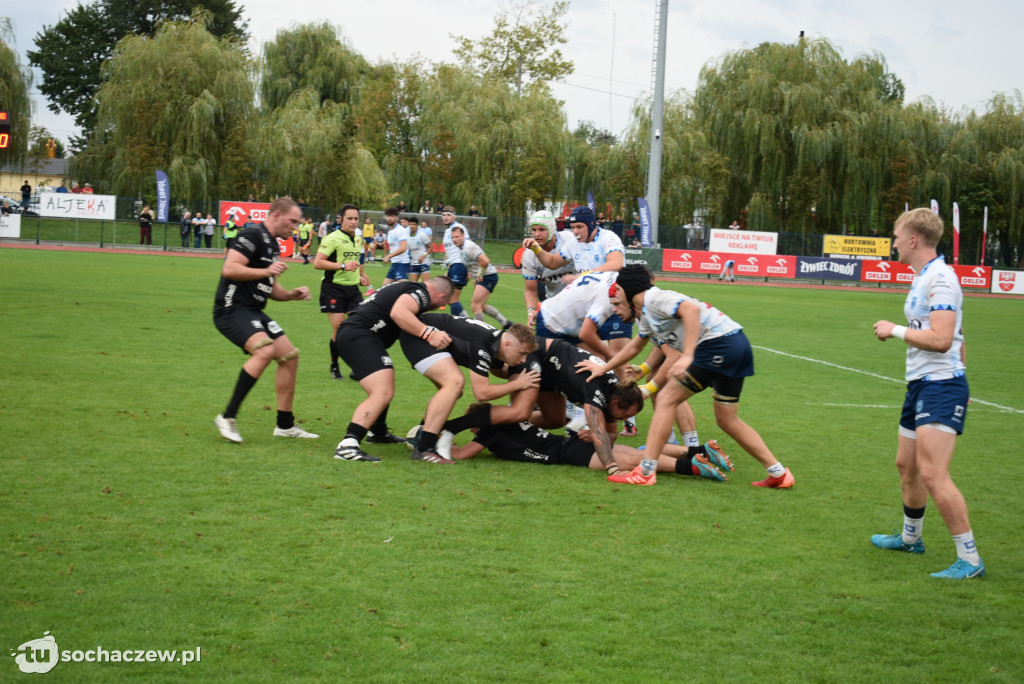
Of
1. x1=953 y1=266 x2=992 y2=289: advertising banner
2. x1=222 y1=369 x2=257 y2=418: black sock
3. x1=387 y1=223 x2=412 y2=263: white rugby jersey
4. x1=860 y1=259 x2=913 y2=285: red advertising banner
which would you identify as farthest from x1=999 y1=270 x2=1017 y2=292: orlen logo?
x1=222 y1=369 x2=257 y2=418: black sock

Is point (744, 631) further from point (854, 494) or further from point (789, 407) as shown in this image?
A: point (789, 407)

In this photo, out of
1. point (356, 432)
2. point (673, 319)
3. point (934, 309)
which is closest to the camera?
point (934, 309)

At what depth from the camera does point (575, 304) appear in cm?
863

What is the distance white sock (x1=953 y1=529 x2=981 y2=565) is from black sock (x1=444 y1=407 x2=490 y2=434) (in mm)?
3644

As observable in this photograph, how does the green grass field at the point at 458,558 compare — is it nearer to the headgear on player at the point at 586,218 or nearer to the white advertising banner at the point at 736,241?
the headgear on player at the point at 586,218

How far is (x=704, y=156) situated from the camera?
43.5 metres

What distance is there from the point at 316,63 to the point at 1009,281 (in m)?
37.9

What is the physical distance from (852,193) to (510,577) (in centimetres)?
4189

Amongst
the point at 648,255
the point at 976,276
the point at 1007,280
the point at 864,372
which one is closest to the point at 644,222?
the point at 648,255

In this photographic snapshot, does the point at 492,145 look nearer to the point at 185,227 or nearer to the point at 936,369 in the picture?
the point at 185,227

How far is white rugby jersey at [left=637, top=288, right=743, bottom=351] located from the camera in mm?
6587

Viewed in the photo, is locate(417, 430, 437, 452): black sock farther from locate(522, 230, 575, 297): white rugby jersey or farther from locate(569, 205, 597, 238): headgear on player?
locate(569, 205, 597, 238): headgear on player

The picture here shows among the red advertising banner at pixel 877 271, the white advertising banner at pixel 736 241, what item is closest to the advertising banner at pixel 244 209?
the white advertising banner at pixel 736 241

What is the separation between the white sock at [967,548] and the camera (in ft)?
17.0
